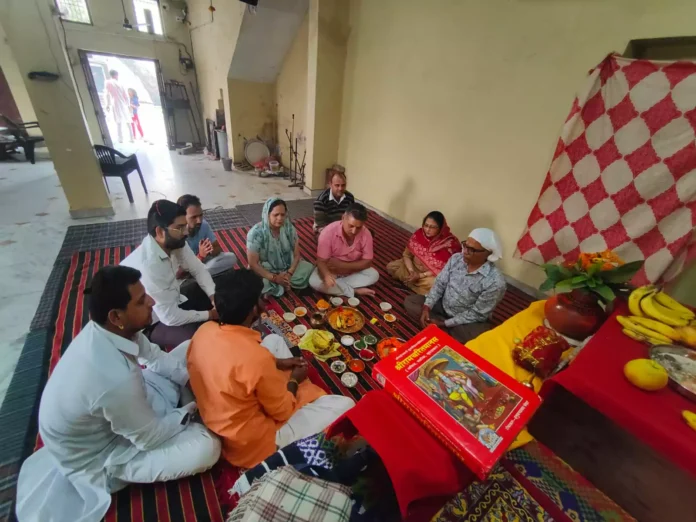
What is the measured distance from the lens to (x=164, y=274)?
181 cm

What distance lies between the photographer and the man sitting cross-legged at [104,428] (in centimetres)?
100

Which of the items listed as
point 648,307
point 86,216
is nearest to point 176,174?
point 86,216

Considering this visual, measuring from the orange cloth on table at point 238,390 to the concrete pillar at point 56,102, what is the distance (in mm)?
3549

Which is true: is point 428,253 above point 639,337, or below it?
below

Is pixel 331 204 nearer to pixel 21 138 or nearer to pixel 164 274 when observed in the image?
pixel 164 274

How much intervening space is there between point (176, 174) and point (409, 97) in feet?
15.5

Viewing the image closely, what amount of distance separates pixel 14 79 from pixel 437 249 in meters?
9.52

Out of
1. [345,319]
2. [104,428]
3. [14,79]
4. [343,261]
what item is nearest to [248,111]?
[14,79]

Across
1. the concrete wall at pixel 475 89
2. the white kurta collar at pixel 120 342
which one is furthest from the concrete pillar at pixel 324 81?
the white kurta collar at pixel 120 342

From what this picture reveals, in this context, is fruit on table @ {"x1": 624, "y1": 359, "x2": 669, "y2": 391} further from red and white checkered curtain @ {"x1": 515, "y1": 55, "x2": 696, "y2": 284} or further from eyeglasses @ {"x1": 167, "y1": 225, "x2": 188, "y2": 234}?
eyeglasses @ {"x1": 167, "y1": 225, "x2": 188, "y2": 234}

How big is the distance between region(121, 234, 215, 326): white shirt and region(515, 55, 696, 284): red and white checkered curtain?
2.99 meters

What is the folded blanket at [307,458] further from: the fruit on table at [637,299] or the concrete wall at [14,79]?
the concrete wall at [14,79]

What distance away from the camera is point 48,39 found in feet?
9.59

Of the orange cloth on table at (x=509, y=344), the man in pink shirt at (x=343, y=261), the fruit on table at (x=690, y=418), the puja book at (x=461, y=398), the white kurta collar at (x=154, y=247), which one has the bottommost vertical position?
the man in pink shirt at (x=343, y=261)
